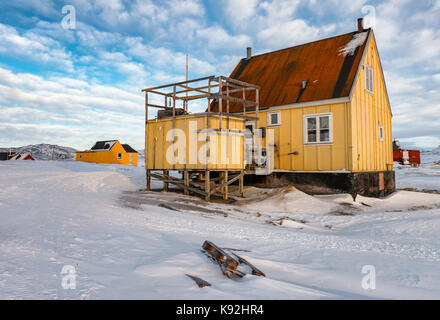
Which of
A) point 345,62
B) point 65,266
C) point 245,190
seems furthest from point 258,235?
point 345,62

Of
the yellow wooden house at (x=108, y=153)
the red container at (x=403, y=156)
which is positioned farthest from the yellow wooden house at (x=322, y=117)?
the yellow wooden house at (x=108, y=153)

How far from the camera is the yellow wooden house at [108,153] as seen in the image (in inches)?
1941

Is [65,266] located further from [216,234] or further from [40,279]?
[216,234]

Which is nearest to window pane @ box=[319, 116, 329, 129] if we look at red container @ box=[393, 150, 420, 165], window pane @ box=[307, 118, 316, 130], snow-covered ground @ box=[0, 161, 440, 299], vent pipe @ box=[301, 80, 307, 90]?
window pane @ box=[307, 118, 316, 130]

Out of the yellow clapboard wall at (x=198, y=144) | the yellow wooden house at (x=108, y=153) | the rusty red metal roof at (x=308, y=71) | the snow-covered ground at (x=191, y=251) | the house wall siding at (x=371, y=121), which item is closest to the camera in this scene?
the snow-covered ground at (x=191, y=251)

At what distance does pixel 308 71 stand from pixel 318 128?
3729 millimetres

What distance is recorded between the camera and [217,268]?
4.72 m

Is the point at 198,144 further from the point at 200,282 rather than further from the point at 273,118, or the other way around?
the point at 200,282

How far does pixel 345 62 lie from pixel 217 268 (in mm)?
14175

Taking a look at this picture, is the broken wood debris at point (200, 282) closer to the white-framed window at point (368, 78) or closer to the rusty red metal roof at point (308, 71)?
the rusty red metal roof at point (308, 71)

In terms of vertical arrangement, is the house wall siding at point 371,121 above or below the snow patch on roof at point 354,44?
below

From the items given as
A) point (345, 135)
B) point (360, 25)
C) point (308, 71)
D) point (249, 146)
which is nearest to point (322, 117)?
point (345, 135)

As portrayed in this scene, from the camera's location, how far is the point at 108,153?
49.2 meters

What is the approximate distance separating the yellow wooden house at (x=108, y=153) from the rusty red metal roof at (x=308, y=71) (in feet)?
112
